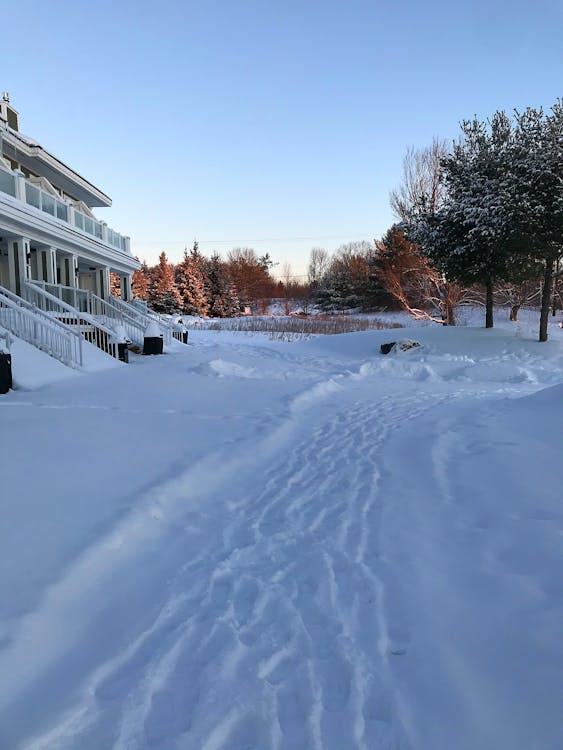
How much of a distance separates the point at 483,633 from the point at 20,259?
51.3ft

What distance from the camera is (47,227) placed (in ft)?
48.2

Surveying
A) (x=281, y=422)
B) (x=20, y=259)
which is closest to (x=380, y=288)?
(x=20, y=259)

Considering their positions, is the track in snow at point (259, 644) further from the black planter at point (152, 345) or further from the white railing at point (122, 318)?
the white railing at point (122, 318)

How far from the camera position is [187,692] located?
1957 millimetres

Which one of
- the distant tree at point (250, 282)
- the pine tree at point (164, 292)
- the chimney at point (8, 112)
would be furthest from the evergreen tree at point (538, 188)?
the distant tree at point (250, 282)

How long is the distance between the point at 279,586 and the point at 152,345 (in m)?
13.8

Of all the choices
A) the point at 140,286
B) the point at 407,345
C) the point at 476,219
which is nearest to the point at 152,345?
the point at 407,345

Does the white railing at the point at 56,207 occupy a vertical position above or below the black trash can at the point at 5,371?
above

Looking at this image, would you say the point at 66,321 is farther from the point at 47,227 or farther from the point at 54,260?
the point at 47,227

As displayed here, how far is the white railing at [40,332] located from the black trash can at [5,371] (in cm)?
260

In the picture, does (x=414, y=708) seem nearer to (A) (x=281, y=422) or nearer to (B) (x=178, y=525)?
(B) (x=178, y=525)

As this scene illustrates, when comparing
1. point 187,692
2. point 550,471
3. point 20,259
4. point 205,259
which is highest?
point 205,259

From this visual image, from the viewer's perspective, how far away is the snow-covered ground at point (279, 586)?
1.83 meters

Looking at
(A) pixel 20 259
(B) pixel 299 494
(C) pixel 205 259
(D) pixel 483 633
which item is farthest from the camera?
(C) pixel 205 259
